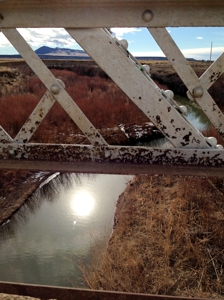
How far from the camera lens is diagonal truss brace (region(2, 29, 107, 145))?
1.43m

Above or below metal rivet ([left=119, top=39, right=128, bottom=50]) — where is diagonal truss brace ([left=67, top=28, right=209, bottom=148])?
below

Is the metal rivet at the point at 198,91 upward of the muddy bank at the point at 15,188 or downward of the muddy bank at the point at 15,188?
downward

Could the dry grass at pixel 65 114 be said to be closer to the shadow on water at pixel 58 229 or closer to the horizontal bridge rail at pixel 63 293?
the shadow on water at pixel 58 229

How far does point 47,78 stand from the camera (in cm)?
151

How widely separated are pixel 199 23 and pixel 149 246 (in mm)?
3944

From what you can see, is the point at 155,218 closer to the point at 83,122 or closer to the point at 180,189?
the point at 180,189

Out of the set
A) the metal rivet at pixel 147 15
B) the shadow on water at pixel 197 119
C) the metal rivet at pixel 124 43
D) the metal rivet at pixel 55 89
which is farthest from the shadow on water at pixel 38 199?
the shadow on water at pixel 197 119

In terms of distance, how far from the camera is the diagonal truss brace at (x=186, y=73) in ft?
4.34

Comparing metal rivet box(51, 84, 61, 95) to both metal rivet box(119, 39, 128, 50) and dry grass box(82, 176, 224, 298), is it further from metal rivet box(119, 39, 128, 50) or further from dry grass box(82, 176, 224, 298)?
A: dry grass box(82, 176, 224, 298)

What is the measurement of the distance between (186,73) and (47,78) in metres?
0.71

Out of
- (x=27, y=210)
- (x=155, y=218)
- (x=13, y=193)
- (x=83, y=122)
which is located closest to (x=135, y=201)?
(x=155, y=218)

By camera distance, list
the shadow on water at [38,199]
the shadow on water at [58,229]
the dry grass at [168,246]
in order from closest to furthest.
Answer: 1. the dry grass at [168,246]
2. the shadow on water at [58,229]
3. the shadow on water at [38,199]

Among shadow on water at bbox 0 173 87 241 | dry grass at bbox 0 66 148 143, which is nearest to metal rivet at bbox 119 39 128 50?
shadow on water at bbox 0 173 87 241

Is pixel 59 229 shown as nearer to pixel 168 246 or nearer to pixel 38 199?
pixel 38 199
